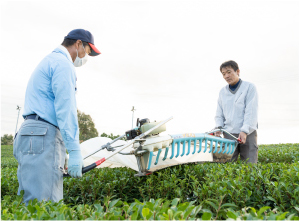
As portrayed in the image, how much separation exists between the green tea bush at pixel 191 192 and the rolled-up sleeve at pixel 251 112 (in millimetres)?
728

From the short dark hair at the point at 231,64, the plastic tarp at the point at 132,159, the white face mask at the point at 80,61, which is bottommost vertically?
Answer: the plastic tarp at the point at 132,159

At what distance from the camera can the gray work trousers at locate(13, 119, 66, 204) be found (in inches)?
110

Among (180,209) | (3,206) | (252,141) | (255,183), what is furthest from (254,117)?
(3,206)

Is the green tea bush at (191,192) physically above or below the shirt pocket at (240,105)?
below

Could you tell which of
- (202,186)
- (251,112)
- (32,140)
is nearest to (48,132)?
(32,140)

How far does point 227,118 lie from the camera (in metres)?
5.07

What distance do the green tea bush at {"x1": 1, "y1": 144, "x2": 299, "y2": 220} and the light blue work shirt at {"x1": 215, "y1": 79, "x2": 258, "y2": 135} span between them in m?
0.84

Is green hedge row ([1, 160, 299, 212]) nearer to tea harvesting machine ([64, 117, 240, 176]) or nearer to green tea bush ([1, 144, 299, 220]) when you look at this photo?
green tea bush ([1, 144, 299, 220])

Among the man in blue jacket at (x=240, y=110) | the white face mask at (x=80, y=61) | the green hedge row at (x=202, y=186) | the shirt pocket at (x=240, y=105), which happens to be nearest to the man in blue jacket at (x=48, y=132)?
the white face mask at (x=80, y=61)

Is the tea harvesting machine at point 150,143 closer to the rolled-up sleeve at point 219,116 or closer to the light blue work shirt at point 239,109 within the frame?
the light blue work shirt at point 239,109

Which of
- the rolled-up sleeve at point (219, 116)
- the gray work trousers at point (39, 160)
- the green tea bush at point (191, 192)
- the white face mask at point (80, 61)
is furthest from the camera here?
the rolled-up sleeve at point (219, 116)

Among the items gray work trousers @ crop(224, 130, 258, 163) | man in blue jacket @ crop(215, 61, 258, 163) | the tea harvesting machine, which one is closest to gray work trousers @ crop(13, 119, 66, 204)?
the tea harvesting machine

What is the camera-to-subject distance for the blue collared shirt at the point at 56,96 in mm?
2867

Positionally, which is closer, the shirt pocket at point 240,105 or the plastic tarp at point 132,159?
the plastic tarp at point 132,159
